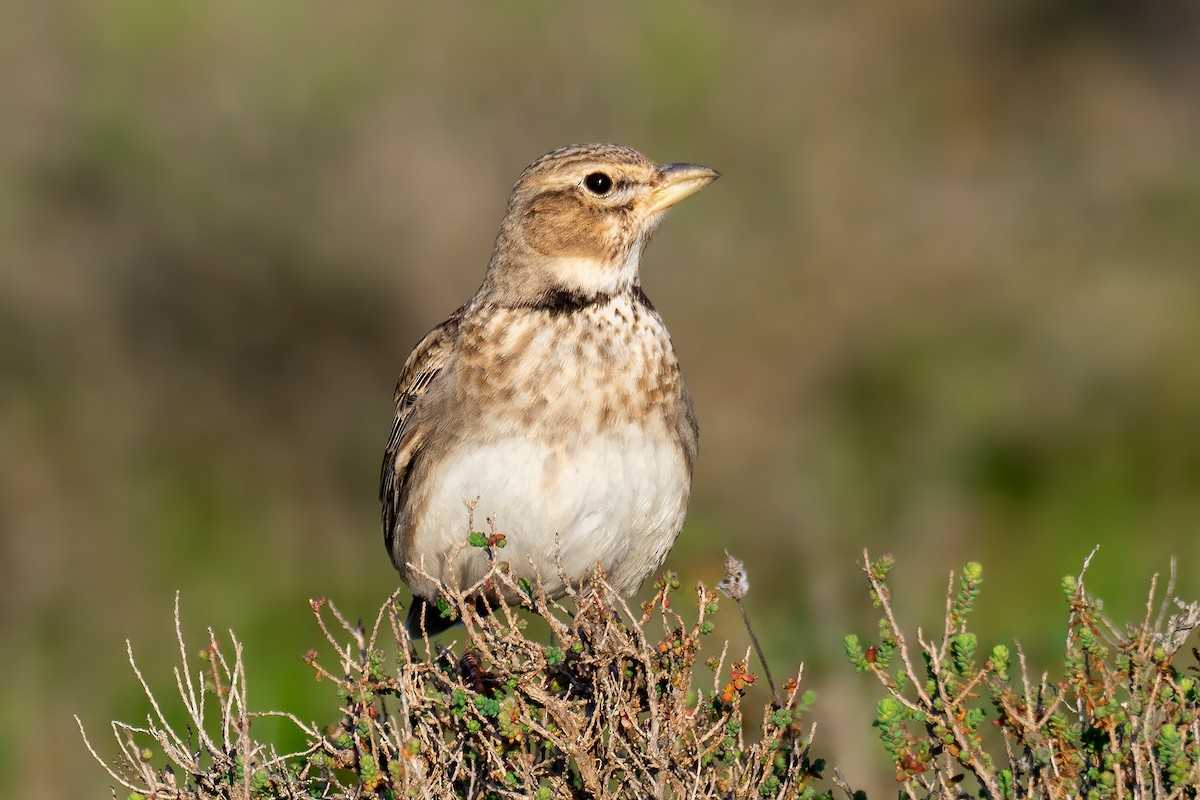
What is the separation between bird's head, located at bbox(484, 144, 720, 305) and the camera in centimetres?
612

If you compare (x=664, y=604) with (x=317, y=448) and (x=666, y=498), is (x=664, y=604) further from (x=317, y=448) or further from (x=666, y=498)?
(x=317, y=448)

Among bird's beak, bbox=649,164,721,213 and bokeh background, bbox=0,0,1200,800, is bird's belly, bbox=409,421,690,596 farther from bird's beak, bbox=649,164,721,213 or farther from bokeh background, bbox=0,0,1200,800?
bokeh background, bbox=0,0,1200,800

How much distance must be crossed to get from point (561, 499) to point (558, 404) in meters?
0.30

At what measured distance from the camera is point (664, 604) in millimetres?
4492

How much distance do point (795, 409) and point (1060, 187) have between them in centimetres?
477

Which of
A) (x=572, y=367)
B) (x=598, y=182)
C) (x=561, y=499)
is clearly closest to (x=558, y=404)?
(x=572, y=367)

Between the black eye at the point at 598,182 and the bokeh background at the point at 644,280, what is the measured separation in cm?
190

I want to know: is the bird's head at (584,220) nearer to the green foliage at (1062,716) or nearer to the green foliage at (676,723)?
the green foliage at (676,723)

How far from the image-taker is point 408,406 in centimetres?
637

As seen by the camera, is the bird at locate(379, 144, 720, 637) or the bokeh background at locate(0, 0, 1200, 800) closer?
the bird at locate(379, 144, 720, 637)

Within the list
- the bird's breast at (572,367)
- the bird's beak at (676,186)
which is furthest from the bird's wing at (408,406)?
the bird's beak at (676,186)

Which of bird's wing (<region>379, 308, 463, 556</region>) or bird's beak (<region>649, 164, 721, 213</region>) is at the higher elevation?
bird's beak (<region>649, 164, 721, 213</region>)

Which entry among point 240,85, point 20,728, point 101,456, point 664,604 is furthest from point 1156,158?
point 664,604

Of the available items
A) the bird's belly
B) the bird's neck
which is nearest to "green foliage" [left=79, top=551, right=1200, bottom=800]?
the bird's belly
